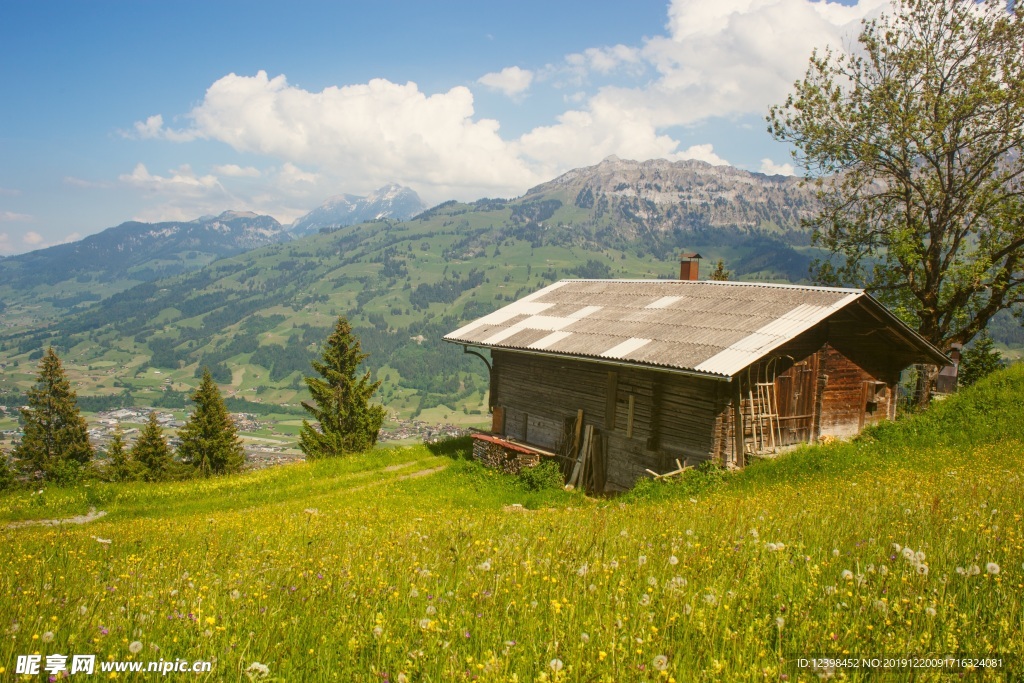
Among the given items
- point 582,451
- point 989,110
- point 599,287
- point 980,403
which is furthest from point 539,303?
point 989,110

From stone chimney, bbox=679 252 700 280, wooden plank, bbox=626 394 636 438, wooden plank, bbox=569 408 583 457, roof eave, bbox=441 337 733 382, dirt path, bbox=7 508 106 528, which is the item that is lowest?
dirt path, bbox=7 508 106 528

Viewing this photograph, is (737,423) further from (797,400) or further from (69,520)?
(69,520)

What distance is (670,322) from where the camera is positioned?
21.2 metres

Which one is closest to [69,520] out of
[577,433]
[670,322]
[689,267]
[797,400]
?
[577,433]

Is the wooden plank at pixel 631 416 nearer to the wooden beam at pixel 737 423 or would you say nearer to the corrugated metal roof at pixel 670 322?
the corrugated metal roof at pixel 670 322

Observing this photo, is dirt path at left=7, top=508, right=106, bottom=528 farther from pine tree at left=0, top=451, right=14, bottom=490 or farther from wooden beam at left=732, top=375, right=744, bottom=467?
pine tree at left=0, top=451, right=14, bottom=490

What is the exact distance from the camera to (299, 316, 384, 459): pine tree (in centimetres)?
4556

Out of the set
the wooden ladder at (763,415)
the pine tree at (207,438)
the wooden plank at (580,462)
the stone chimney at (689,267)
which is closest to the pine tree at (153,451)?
the pine tree at (207,438)

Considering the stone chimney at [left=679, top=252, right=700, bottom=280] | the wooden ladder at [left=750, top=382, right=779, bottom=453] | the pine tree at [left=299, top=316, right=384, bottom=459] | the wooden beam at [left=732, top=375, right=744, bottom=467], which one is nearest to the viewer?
the wooden beam at [left=732, top=375, right=744, bottom=467]

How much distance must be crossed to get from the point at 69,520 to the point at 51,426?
31.5 m

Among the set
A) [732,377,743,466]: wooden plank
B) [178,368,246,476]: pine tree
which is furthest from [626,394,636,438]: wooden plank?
[178,368,246,476]: pine tree

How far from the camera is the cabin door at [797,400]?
64.2 ft

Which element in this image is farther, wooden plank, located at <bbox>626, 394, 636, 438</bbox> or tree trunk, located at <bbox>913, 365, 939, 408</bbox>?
tree trunk, located at <bbox>913, 365, 939, 408</bbox>

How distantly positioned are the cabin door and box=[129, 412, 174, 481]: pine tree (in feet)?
136
